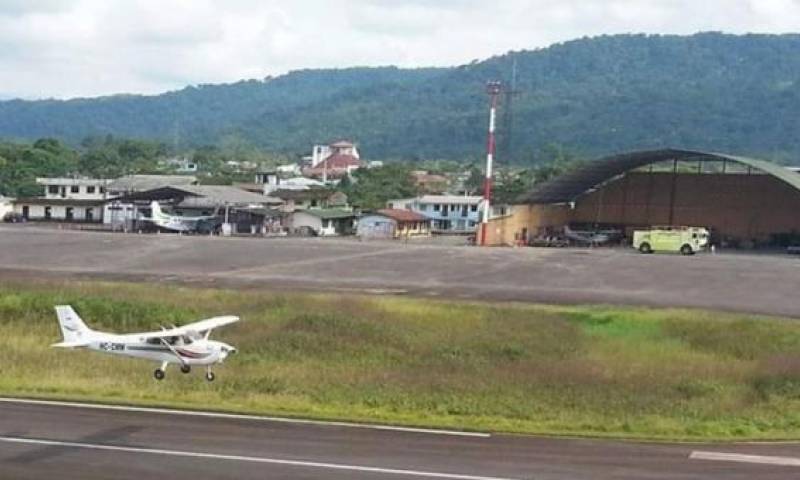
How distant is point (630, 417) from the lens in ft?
102

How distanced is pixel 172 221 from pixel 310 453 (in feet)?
255

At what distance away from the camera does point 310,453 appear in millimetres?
26328

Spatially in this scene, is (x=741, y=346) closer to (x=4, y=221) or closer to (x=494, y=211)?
(x=494, y=211)

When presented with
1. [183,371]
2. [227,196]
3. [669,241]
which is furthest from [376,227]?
[183,371]

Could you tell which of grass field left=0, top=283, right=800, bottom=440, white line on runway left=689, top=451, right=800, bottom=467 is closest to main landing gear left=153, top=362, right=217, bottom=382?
grass field left=0, top=283, right=800, bottom=440

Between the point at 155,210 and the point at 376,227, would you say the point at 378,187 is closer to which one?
the point at 376,227

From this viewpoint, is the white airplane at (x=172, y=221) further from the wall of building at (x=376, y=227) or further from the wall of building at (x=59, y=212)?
the wall of building at (x=59, y=212)

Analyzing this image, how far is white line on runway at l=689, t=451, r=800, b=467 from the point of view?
2615cm

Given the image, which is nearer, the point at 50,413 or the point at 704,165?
the point at 50,413

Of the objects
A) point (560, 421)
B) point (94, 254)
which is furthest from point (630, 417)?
point (94, 254)

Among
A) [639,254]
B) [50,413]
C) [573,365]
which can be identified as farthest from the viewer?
[639,254]

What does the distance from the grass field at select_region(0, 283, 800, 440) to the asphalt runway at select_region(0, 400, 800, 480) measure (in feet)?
5.41

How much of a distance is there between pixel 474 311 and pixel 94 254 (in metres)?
35.6

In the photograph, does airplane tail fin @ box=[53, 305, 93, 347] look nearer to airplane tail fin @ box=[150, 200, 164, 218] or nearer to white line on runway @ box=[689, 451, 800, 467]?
white line on runway @ box=[689, 451, 800, 467]
